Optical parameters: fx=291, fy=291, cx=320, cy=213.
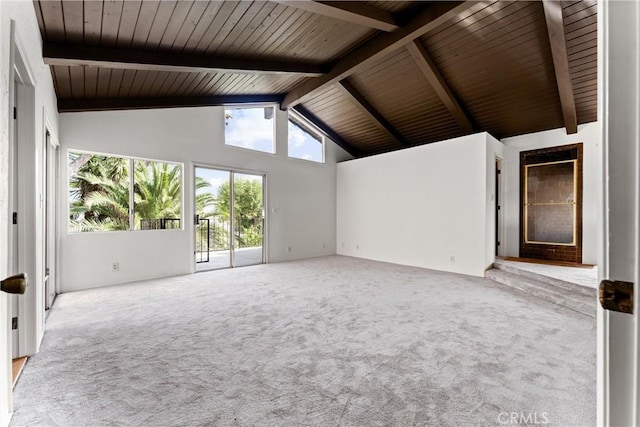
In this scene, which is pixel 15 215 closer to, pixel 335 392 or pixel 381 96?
pixel 335 392

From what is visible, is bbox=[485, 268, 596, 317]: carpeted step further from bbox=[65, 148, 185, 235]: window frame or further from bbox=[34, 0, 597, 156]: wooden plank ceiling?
bbox=[65, 148, 185, 235]: window frame

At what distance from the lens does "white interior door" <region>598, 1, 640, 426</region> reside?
0.55m

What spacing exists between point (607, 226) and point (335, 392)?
5.72 feet

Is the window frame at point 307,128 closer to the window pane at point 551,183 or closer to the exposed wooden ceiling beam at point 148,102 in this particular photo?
the exposed wooden ceiling beam at point 148,102

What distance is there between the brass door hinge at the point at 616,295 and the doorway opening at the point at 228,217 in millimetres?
5590

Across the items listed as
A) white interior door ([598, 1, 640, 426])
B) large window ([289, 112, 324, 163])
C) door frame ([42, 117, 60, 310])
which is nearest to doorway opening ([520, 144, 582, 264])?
large window ([289, 112, 324, 163])

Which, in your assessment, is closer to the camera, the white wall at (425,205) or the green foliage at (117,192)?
the green foliage at (117,192)

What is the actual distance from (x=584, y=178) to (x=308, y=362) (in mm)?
5784

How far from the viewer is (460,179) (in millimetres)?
5383

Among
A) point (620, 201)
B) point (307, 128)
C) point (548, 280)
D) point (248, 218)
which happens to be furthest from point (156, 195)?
point (548, 280)

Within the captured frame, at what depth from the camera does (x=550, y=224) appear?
17.8 ft

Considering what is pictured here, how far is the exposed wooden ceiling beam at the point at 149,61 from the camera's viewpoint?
293cm

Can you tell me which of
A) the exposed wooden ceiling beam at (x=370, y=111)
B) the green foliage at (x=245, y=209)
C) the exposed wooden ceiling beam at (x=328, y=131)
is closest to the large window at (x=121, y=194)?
the green foliage at (x=245, y=209)

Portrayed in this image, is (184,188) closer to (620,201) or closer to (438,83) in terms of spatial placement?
(438,83)
